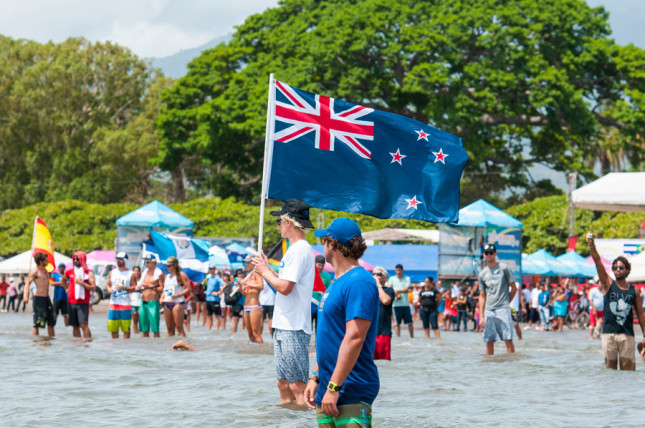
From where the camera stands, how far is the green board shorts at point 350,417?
5.21 m

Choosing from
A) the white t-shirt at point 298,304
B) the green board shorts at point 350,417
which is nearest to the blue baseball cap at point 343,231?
the green board shorts at point 350,417

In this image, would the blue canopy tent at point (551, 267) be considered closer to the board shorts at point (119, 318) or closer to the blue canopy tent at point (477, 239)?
the blue canopy tent at point (477, 239)

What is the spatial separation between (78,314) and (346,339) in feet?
48.2

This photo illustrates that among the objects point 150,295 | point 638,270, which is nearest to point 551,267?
point 638,270

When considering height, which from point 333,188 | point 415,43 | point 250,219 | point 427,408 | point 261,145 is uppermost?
point 415,43

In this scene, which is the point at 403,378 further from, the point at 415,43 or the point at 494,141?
the point at 494,141

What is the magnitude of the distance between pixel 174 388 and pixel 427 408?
10.1ft

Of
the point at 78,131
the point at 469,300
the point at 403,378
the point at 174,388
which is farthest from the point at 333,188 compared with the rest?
the point at 78,131

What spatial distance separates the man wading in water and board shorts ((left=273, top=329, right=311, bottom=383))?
4.71m

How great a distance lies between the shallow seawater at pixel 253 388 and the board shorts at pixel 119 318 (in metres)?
0.73

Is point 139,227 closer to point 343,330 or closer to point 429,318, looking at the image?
point 429,318

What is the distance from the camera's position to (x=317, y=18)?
53375 millimetres

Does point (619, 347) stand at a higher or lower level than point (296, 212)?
lower

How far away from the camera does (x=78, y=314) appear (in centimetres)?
1898
